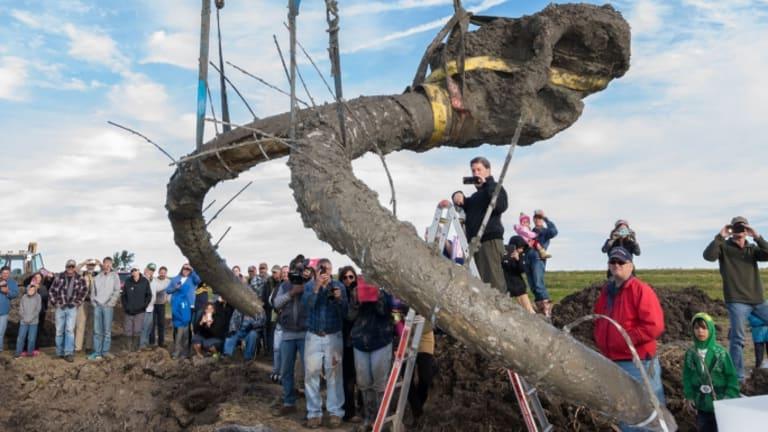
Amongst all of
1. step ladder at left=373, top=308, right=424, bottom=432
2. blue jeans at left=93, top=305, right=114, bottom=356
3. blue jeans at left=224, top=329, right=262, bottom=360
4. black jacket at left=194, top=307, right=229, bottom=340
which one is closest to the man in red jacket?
step ladder at left=373, top=308, right=424, bottom=432

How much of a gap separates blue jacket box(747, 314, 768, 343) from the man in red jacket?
3.22m

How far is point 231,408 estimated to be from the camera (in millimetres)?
7738

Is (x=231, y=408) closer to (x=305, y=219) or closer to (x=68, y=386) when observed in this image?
(x=68, y=386)

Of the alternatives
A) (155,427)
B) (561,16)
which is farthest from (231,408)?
(561,16)

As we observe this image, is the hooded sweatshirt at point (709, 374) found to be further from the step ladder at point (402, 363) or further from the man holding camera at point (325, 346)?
the man holding camera at point (325, 346)

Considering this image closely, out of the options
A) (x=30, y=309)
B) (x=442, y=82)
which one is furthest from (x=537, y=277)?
(x=30, y=309)

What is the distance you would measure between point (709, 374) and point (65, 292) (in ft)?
36.9

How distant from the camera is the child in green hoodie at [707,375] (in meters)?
5.01

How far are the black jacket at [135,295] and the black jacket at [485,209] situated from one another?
8.91 meters

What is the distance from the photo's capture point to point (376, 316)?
697 centimetres

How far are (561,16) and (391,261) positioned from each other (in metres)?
2.96

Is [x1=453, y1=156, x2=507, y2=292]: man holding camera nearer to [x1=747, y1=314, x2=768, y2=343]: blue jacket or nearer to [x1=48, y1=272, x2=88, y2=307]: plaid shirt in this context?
[x1=747, y1=314, x2=768, y2=343]: blue jacket

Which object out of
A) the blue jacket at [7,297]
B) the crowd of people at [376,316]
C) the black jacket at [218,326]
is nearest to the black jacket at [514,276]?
the crowd of people at [376,316]

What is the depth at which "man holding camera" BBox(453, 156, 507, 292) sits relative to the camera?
18.0 ft
